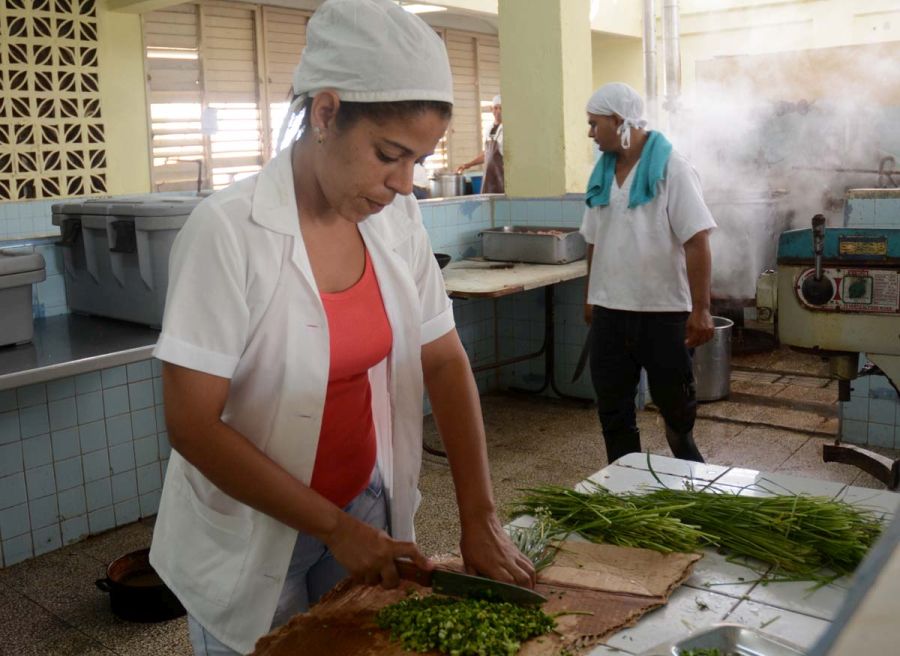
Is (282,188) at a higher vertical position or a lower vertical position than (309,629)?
higher

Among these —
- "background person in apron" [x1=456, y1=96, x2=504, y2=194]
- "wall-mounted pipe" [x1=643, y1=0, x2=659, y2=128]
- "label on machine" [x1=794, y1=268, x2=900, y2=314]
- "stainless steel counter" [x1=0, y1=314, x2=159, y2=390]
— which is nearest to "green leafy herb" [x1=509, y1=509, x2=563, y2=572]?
"label on machine" [x1=794, y1=268, x2=900, y2=314]

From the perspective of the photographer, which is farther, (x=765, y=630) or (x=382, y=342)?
(x=382, y=342)

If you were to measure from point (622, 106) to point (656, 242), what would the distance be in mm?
647

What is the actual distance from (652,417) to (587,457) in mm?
877

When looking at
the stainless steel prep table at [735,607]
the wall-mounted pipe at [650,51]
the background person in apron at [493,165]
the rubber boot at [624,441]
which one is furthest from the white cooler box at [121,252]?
the wall-mounted pipe at [650,51]

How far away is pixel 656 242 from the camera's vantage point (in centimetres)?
412

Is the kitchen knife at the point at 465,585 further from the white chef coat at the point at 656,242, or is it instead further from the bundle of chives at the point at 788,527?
the white chef coat at the point at 656,242

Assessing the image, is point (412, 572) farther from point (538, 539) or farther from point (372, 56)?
point (372, 56)

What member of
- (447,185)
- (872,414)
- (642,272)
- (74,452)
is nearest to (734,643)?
(642,272)

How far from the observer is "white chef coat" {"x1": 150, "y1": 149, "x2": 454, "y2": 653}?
5.04 feet

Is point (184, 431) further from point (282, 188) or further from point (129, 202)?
point (129, 202)

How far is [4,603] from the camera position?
3.72 m

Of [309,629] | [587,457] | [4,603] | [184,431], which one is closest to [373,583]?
[309,629]

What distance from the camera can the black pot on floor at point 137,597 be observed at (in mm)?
3467
